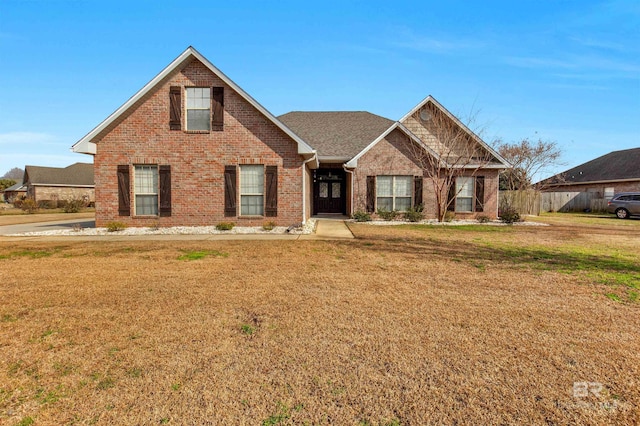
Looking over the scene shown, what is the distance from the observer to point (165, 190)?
1331 centimetres

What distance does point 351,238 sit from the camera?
10867 millimetres

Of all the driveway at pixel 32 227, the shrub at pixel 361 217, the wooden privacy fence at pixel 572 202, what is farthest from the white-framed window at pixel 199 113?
the wooden privacy fence at pixel 572 202

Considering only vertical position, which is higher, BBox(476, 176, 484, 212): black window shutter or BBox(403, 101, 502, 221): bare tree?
BBox(403, 101, 502, 221): bare tree

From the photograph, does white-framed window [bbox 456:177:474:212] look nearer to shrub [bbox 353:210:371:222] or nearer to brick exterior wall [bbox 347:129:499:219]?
brick exterior wall [bbox 347:129:499:219]

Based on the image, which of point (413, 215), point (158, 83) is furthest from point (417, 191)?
point (158, 83)

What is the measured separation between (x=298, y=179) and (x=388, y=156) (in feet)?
19.5

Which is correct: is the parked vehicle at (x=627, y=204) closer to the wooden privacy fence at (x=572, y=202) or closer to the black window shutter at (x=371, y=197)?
the wooden privacy fence at (x=572, y=202)

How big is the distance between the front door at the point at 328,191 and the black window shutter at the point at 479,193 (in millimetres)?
7112

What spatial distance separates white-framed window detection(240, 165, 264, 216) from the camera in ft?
44.3

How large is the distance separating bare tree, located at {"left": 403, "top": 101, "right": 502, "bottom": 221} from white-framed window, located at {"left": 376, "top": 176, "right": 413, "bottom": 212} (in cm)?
118

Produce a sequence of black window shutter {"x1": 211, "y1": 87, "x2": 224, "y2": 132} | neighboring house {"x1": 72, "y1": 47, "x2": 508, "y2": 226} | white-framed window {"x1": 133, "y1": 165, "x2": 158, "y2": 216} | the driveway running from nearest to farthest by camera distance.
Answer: neighboring house {"x1": 72, "y1": 47, "x2": 508, "y2": 226}, black window shutter {"x1": 211, "y1": 87, "x2": 224, "y2": 132}, white-framed window {"x1": 133, "y1": 165, "x2": 158, "y2": 216}, the driveway

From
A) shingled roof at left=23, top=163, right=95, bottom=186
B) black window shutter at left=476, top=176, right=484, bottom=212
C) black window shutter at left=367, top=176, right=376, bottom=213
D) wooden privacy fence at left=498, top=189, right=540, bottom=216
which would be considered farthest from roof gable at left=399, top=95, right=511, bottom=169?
shingled roof at left=23, top=163, right=95, bottom=186

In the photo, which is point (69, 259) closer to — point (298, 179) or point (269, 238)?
point (269, 238)

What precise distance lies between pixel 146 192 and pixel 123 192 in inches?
31.8
